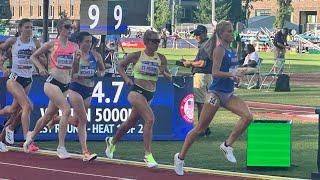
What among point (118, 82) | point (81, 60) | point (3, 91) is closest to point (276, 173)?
point (81, 60)

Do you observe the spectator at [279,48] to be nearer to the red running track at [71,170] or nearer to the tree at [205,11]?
the red running track at [71,170]

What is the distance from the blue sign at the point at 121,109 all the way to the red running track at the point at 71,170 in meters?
2.01

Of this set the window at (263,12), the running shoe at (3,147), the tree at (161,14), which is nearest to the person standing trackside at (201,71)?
the running shoe at (3,147)

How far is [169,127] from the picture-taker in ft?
45.1

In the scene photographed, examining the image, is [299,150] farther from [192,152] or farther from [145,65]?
[145,65]

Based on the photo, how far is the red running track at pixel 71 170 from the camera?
9945 millimetres

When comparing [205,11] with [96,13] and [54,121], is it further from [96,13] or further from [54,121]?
[54,121]

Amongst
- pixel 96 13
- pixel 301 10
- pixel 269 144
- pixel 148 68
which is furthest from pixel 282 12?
pixel 269 144

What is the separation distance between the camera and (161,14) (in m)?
105

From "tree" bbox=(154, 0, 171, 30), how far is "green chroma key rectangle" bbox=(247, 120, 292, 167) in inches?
3677

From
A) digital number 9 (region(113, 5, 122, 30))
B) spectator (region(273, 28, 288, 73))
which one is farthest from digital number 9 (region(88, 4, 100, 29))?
spectator (region(273, 28, 288, 73))

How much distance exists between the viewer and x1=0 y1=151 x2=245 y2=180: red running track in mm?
9945

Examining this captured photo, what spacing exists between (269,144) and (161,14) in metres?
95.3

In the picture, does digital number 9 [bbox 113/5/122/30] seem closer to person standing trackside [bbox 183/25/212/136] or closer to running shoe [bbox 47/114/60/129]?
person standing trackside [bbox 183/25/212/136]
